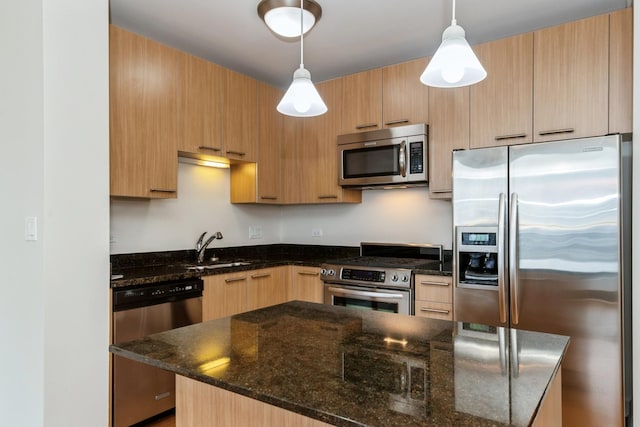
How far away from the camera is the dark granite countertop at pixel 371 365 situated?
2.66 feet

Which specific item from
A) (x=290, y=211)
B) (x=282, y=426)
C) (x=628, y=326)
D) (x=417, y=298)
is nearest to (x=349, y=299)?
(x=417, y=298)

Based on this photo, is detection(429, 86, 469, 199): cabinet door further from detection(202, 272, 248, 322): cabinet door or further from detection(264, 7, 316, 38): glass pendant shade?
detection(202, 272, 248, 322): cabinet door

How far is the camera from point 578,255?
7.45 ft

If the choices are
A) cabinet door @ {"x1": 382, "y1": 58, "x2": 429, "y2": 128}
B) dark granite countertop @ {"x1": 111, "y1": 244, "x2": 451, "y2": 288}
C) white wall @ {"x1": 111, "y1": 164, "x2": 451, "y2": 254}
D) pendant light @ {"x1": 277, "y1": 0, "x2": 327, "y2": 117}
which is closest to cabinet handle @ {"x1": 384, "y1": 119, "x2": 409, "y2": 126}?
cabinet door @ {"x1": 382, "y1": 58, "x2": 429, "y2": 128}

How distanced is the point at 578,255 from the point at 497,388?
173 cm

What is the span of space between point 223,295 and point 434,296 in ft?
4.94

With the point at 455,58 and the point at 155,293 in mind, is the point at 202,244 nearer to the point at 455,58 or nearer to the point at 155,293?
the point at 155,293

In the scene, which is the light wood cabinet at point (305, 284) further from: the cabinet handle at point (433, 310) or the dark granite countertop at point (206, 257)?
the cabinet handle at point (433, 310)

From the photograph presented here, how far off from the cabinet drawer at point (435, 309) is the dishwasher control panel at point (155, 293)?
60.3 inches

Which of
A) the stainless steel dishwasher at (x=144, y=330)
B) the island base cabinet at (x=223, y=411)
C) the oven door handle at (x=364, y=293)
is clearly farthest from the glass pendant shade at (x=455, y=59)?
the stainless steel dishwasher at (x=144, y=330)
